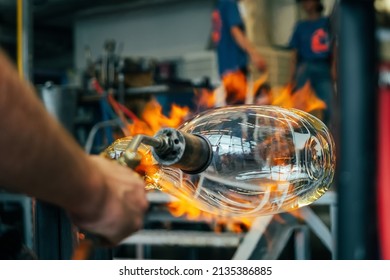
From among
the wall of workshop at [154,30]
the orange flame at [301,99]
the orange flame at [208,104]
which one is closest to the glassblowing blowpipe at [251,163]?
the orange flame at [208,104]

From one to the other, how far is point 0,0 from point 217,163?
656 cm

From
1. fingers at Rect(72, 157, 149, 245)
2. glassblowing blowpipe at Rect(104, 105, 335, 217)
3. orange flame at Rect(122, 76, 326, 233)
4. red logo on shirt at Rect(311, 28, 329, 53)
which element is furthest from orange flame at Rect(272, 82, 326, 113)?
fingers at Rect(72, 157, 149, 245)

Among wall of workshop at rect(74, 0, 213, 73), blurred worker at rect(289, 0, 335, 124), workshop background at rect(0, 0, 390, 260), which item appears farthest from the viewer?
wall of workshop at rect(74, 0, 213, 73)

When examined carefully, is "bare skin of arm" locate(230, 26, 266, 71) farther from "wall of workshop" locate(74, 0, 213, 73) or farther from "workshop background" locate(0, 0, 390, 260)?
"wall of workshop" locate(74, 0, 213, 73)

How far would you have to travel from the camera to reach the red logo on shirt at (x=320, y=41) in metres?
3.26

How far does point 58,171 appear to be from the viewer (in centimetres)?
47

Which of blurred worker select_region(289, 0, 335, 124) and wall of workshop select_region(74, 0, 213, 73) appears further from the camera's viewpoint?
wall of workshop select_region(74, 0, 213, 73)

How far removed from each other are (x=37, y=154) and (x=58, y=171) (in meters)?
0.02

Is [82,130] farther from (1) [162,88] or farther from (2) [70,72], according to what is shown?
(2) [70,72]

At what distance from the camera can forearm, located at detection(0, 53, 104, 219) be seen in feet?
1.45

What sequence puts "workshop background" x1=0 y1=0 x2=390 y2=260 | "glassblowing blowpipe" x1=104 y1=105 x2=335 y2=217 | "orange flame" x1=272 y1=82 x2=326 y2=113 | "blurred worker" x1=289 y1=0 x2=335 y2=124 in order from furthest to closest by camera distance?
"blurred worker" x1=289 y1=0 x2=335 y2=124 → "orange flame" x1=272 y1=82 x2=326 y2=113 → "workshop background" x1=0 y1=0 x2=390 y2=260 → "glassblowing blowpipe" x1=104 y1=105 x2=335 y2=217

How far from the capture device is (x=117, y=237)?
53cm

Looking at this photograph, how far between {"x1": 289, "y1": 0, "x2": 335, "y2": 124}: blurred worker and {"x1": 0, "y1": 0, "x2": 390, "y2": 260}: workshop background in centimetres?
12

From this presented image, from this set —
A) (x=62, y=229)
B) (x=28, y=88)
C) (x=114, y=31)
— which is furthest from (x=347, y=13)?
(x=114, y=31)
